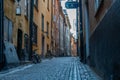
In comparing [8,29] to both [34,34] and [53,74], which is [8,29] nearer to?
[53,74]

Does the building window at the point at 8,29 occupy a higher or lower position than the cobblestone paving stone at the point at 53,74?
higher

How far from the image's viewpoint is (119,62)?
3971 mm

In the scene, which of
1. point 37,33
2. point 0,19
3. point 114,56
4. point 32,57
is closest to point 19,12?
point 32,57

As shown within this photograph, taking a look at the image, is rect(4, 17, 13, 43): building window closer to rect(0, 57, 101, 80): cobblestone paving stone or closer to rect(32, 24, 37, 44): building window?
rect(0, 57, 101, 80): cobblestone paving stone

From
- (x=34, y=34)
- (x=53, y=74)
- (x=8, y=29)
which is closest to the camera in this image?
(x=53, y=74)

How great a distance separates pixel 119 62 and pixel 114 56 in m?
0.37

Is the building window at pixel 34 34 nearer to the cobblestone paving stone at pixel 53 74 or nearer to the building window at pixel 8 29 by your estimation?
the building window at pixel 8 29

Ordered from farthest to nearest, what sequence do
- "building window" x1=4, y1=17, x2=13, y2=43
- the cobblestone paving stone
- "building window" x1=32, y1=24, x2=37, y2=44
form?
"building window" x1=32, y1=24, x2=37, y2=44 < "building window" x1=4, y1=17, x2=13, y2=43 < the cobblestone paving stone

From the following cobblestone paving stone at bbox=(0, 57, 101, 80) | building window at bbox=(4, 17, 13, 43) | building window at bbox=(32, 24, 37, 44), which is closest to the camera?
cobblestone paving stone at bbox=(0, 57, 101, 80)

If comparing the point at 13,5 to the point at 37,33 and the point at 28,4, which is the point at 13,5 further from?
the point at 37,33

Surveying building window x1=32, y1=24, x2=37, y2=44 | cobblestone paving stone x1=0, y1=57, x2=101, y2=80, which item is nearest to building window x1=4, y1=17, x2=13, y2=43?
cobblestone paving stone x1=0, y1=57, x2=101, y2=80

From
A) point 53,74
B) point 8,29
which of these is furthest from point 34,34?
point 53,74

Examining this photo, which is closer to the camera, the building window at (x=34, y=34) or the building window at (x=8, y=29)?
Result: the building window at (x=8, y=29)

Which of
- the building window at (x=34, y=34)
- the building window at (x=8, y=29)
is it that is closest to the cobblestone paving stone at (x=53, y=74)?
the building window at (x=8, y=29)
